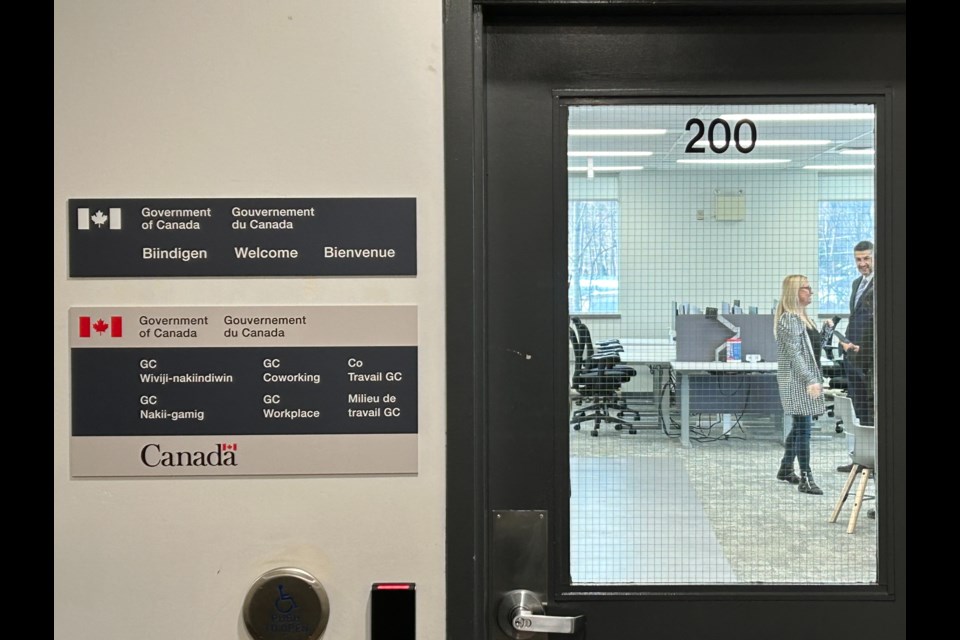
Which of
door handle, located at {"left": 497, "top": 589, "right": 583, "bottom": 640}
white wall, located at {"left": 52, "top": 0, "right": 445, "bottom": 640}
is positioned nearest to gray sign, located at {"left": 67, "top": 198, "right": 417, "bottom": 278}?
white wall, located at {"left": 52, "top": 0, "right": 445, "bottom": 640}

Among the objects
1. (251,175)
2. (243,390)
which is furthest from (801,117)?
(243,390)

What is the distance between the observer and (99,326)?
4.03 feet

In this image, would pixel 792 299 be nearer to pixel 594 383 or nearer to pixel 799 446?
pixel 799 446

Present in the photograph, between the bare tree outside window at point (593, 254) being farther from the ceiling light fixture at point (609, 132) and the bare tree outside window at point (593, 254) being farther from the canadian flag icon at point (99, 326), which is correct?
the canadian flag icon at point (99, 326)

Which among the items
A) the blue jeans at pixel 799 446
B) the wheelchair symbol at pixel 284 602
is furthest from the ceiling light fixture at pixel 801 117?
the wheelchair symbol at pixel 284 602

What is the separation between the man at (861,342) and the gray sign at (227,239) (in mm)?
847

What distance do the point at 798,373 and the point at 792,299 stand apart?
0.14 metres

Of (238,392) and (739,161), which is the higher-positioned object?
(739,161)

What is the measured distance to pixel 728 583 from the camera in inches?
52.9

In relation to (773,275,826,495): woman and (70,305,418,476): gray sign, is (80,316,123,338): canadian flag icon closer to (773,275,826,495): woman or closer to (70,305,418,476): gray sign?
(70,305,418,476): gray sign

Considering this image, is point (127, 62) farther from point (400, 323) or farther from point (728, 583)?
point (728, 583)

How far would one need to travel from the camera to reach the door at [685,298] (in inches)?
52.7

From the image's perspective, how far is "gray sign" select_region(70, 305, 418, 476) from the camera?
4.02 feet

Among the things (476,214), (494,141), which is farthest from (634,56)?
(476,214)
